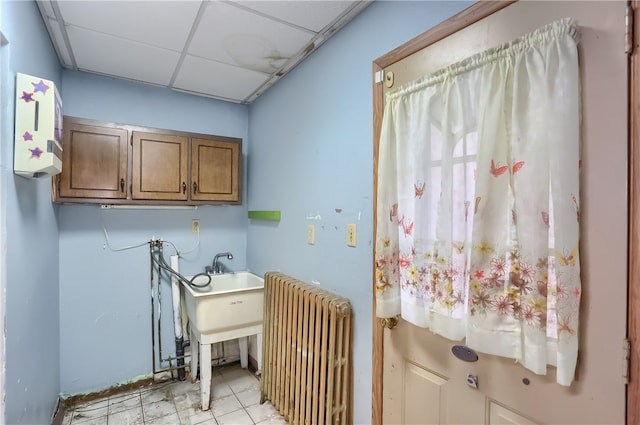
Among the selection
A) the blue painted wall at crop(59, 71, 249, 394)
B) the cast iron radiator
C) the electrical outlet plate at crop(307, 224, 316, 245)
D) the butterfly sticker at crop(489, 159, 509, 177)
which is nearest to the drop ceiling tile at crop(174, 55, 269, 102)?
the blue painted wall at crop(59, 71, 249, 394)

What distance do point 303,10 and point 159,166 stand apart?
1.54 m

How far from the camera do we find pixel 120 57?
2.05m

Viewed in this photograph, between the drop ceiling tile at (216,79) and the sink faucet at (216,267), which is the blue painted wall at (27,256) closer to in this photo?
the drop ceiling tile at (216,79)

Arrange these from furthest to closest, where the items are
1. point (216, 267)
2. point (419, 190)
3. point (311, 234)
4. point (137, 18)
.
Result: 1. point (216, 267)
2. point (311, 234)
3. point (137, 18)
4. point (419, 190)

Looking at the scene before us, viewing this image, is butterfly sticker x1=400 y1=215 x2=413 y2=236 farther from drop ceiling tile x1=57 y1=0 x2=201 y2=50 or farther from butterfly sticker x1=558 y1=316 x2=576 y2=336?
drop ceiling tile x1=57 y1=0 x2=201 y2=50

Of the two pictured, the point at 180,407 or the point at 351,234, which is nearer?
the point at 351,234

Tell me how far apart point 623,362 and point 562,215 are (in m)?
0.39

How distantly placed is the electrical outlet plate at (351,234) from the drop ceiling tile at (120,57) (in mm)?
1609

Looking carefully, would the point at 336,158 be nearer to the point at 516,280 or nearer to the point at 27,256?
the point at 516,280

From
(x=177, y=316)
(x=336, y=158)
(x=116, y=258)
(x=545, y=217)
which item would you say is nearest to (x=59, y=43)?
(x=116, y=258)

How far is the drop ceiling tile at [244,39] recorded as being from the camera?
163 cm

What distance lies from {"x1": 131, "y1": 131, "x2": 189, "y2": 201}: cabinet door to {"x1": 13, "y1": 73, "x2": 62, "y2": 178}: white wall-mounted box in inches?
32.6

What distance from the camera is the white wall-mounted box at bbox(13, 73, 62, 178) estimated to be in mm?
1292

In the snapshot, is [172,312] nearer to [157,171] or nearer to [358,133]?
[157,171]
